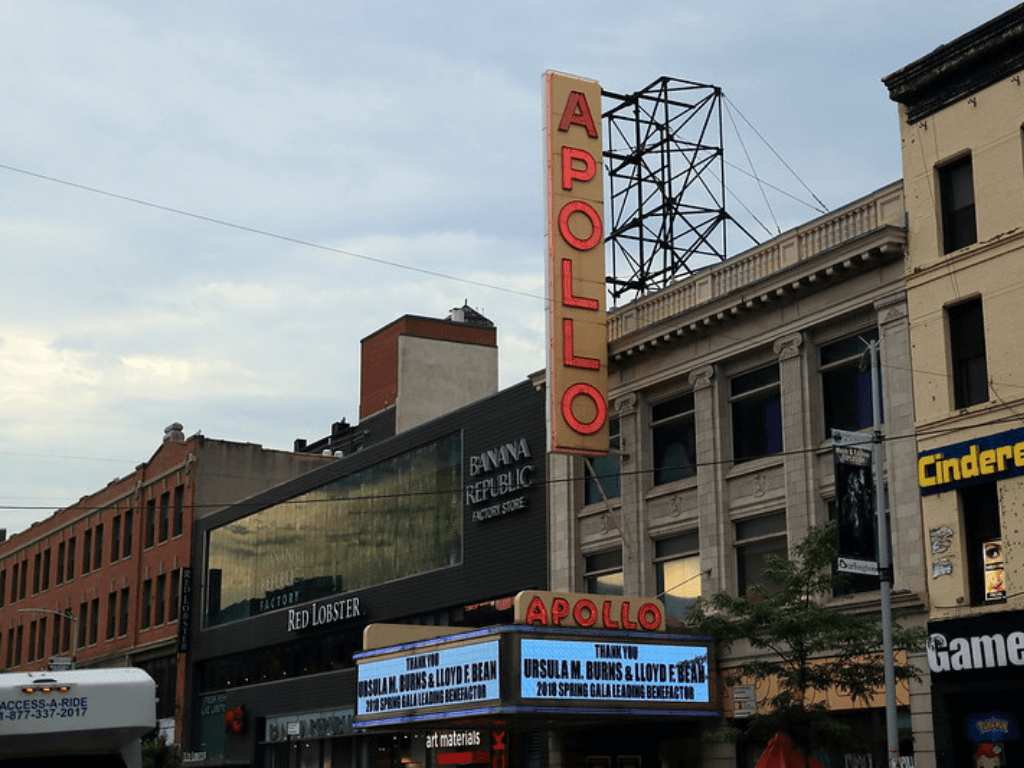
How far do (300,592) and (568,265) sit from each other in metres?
24.3

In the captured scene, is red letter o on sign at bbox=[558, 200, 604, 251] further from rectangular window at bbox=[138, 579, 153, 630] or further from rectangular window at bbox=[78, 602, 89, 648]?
rectangular window at bbox=[78, 602, 89, 648]

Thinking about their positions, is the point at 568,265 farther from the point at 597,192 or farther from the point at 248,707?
the point at 248,707

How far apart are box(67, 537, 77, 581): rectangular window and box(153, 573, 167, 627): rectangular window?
15.0 meters

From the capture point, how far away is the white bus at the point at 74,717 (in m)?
17.2

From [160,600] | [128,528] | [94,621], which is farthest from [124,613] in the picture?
[160,600]

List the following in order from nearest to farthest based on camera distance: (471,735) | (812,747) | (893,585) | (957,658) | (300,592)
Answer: (812,747), (957,658), (893,585), (471,735), (300,592)

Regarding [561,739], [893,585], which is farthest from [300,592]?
[893,585]

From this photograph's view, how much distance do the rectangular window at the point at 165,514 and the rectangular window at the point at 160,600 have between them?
74.7 inches

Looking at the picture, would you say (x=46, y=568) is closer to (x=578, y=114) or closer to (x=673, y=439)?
(x=673, y=439)

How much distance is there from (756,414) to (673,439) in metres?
3.32

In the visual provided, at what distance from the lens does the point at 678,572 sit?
37094 mm

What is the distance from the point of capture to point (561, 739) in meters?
39.2

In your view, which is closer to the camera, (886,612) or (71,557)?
(886,612)

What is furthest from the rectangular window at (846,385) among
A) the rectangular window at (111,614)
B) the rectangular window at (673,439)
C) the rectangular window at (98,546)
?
the rectangular window at (98,546)
